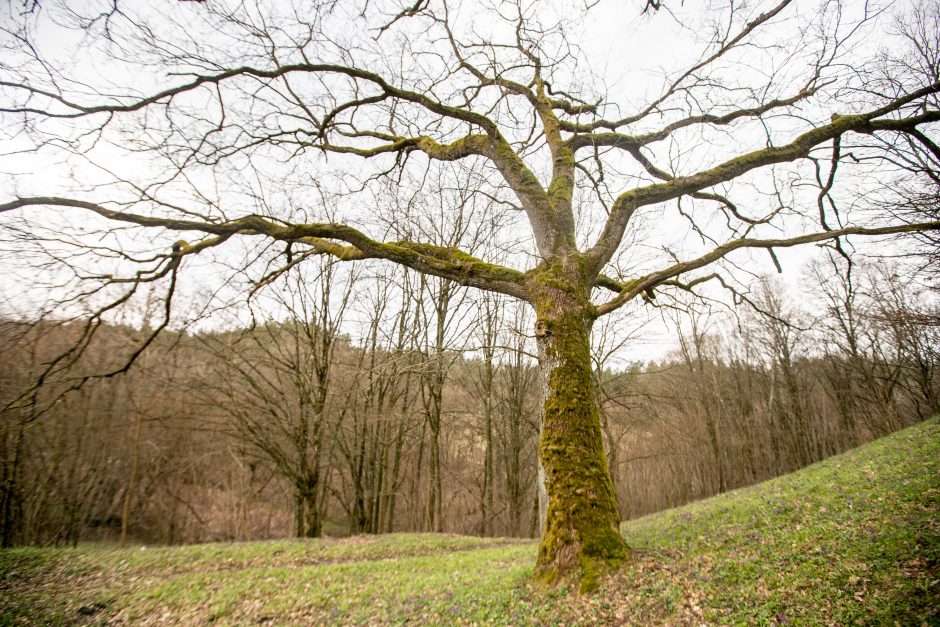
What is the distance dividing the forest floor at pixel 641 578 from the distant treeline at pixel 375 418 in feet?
12.5

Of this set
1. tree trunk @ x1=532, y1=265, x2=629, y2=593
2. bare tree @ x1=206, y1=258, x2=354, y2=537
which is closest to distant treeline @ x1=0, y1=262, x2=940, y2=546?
bare tree @ x1=206, y1=258, x2=354, y2=537

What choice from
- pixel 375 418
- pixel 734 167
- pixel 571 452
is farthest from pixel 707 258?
pixel 375 418

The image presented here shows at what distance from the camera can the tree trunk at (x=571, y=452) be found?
4.31 meters

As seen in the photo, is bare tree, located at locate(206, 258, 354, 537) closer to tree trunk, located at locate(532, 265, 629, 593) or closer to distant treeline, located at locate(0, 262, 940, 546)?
distant treeline, located at locate(0, 262, 940, 546)

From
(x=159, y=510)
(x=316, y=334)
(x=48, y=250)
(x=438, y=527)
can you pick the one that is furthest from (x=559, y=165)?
(x=159, y=510)

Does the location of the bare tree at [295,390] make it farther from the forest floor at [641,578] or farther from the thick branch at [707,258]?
the thick branch at [707,258]

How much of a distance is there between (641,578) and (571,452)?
136cm

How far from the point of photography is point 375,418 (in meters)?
14.7

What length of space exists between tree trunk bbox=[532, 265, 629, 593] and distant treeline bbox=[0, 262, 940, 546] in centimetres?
376

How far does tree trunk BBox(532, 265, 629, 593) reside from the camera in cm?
431

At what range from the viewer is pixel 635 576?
4.05 m

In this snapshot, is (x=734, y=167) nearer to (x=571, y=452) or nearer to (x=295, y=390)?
(x=571, y=452)

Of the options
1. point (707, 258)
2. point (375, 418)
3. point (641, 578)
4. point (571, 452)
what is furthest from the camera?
point (375, 418)

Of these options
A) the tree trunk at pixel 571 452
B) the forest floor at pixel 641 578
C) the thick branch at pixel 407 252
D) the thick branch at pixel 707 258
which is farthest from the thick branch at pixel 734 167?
the forest floor at pixel 641 578
